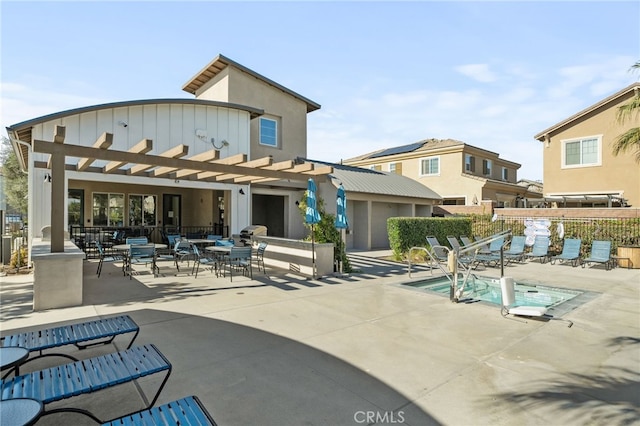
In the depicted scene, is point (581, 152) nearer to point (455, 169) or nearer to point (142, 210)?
point (455, 169)

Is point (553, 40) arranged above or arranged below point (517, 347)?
above

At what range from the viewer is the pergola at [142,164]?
6.96 metres

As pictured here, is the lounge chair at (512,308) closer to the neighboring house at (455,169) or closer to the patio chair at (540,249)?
the patio chair at (540,249)

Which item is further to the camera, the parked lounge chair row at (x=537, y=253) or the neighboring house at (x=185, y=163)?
the parked lounge chair row at (x=537, y=253)

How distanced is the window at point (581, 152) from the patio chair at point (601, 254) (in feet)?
34.0

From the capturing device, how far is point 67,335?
4.02 meters

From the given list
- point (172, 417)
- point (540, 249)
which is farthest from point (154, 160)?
point (540, 249)

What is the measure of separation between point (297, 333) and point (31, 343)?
324cm

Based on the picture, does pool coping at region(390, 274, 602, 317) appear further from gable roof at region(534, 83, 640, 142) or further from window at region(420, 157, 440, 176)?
window at region(420, 157, 440, 176)

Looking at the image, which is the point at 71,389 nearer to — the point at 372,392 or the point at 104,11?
the point at 372,392

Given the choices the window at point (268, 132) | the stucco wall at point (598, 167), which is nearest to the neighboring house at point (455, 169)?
the stucco wall at point (598, 167)

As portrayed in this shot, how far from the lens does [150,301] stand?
24.0 feet

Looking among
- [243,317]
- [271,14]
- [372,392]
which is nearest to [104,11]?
[271,14]

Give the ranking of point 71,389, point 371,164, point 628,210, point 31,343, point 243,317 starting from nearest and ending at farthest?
point 71,389, point 31,343, point 243,317, point 628,210, point 371,164
